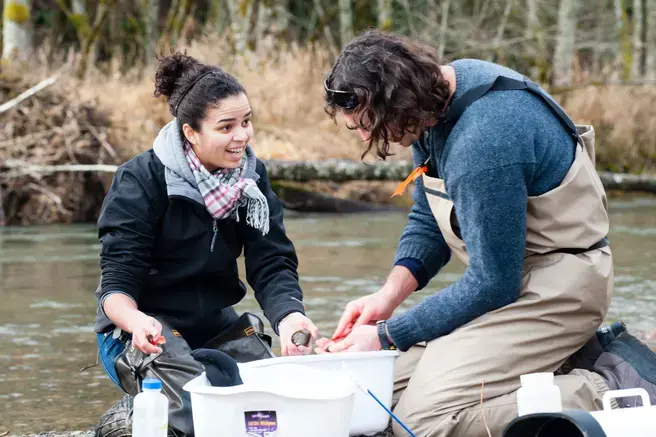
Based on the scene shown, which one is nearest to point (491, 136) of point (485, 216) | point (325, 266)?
point (485, 216)

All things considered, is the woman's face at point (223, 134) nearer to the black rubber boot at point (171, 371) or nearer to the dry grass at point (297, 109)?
the black rubber boot at point (171, 371)

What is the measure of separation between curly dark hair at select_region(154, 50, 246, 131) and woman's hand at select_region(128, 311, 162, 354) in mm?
706

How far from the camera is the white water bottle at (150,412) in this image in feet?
9.52

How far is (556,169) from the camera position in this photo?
10.8 ft

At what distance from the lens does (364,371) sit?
3.27 m

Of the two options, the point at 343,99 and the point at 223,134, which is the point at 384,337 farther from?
the point at 223,134

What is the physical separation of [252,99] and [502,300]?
11.8m

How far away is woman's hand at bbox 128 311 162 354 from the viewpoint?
340 cm

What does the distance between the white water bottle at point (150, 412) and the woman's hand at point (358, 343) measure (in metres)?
0.68

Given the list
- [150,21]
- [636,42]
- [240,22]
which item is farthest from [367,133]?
[150,21]

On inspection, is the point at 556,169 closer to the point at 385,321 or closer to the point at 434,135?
the point at 434,135

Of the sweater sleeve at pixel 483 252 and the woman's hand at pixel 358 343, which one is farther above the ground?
the sweater sleeve at pixel 483 252

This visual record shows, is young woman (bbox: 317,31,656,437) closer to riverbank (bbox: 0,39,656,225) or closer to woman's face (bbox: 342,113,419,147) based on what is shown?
woman's face (bbox: 342,113,419,147)

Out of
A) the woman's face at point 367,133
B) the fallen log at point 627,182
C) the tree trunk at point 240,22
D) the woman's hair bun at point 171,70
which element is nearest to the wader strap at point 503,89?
the woman's face at point 367,133
